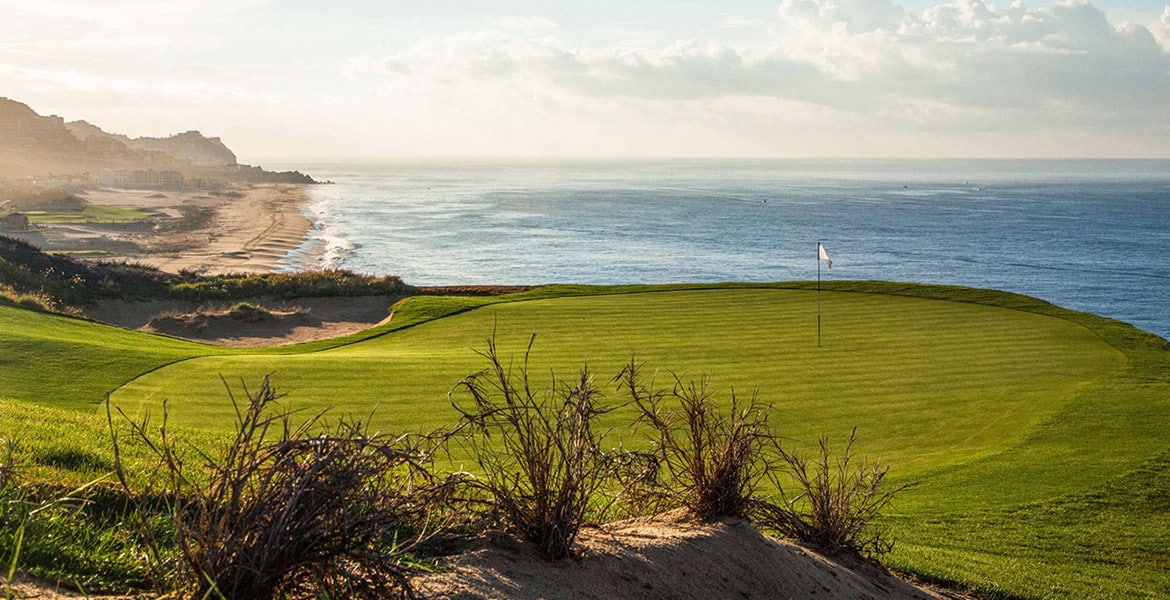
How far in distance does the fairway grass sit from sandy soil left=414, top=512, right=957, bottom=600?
74.1 inches

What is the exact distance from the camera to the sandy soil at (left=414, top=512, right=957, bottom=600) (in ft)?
12.5

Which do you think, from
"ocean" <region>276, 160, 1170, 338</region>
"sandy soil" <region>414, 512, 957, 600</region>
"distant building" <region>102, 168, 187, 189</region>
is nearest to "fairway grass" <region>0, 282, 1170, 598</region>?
"sandy soil" <region>414, 512, 957, 600</region>

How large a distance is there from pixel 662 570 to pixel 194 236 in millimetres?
61842

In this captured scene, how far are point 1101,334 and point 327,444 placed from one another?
18381 millimetres

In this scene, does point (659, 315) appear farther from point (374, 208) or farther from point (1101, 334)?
point (374, 208)

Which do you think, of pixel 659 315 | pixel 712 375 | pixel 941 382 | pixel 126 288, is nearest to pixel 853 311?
A: pixel 659 315

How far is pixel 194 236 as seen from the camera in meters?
60.1

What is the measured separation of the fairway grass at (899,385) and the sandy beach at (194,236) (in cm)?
2869

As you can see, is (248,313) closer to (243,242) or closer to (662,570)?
(662,570)

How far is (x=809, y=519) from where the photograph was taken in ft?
18.8

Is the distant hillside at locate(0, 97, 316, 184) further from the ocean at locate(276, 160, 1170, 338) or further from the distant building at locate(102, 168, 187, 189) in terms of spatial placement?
the ocean at locate(276, 160, 1170, 338)

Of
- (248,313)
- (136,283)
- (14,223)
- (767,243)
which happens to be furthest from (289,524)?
(767,243)

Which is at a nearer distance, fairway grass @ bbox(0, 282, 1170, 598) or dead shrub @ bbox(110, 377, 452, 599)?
dead shrub @ bbox(110, 377, 452, 599)

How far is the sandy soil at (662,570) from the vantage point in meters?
3.81
